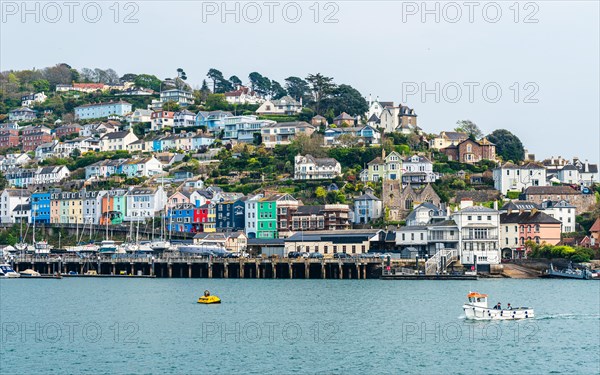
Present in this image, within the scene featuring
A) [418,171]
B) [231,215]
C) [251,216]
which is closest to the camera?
[251,216]

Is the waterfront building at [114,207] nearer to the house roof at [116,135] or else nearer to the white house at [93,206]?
the white house at [93,206]

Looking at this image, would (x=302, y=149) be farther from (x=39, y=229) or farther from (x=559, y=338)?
(x=559, y=338)

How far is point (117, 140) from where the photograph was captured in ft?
525

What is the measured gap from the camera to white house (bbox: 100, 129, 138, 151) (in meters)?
159

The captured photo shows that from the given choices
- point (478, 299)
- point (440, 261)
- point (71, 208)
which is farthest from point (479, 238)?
point (71, 208)

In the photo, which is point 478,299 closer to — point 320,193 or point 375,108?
point 320,193

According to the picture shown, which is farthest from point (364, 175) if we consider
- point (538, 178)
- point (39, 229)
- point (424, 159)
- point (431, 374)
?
point (431, 374)

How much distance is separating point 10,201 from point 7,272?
1373 inches

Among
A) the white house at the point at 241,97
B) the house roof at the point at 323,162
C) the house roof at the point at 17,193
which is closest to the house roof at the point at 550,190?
the house roof at the point at 323,162

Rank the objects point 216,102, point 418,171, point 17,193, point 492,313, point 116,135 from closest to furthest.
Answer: point 492,313 < point 418,171 < point 17,193 < point 116,135 < point 216,102

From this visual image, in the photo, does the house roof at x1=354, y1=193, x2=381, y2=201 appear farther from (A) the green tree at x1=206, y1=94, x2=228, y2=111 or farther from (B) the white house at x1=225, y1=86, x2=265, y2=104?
(B) the white house at x1=225, y1=86, x2=265, y2=104

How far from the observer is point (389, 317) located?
2450 inches

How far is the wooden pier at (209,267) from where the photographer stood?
3745 inches

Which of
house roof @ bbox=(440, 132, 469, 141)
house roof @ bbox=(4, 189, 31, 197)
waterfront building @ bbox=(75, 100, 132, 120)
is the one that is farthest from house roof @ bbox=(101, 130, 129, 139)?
house roof @ bbox=(440, 132, 469, 141)
